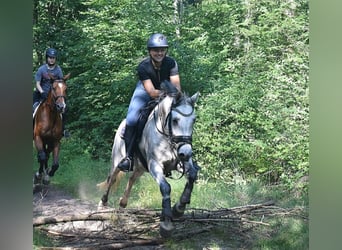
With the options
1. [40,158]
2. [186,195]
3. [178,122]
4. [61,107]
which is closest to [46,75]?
[61,107]

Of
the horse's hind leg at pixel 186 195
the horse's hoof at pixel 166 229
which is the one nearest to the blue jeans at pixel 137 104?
the horse's hind leg at pixel 186 195

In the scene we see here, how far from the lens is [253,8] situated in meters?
8.09

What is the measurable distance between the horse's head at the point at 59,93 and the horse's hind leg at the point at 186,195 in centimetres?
140

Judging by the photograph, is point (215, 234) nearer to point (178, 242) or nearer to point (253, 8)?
point (178, 242)

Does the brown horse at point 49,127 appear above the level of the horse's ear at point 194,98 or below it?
below

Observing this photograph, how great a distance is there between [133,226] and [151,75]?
58.4 inches

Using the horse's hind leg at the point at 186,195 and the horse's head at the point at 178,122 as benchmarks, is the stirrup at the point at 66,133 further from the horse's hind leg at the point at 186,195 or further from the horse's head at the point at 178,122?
the horse's hind leg at the point at 186,195

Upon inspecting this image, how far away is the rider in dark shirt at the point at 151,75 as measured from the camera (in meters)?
8.03

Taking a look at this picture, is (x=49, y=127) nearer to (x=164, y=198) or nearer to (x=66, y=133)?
(x=66, y=133)

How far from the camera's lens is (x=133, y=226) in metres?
8.12

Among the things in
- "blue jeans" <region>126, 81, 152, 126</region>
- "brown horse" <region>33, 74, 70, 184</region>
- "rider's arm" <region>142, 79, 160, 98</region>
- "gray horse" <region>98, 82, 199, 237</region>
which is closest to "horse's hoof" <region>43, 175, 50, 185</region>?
"brown horse" <region>33, 74, 70, 184</region>

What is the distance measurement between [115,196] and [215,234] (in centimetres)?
104
